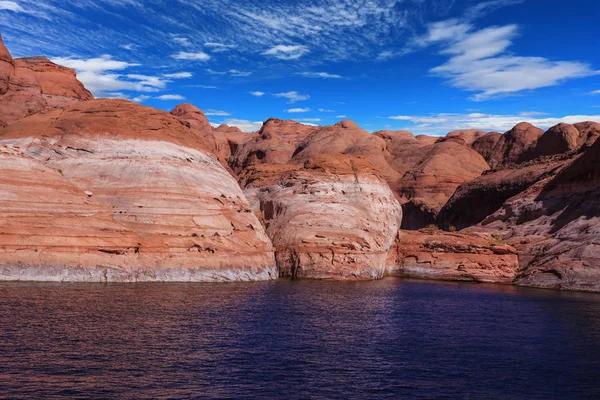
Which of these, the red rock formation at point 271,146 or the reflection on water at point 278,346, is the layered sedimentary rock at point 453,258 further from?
the red rock formation at point 271,146

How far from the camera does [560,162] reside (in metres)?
72.7

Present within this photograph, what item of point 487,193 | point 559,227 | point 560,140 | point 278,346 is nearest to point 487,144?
point 560,140

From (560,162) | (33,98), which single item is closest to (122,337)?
(33,98)

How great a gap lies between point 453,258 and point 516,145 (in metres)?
93.6

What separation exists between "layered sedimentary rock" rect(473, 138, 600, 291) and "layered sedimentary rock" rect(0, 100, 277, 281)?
73.7 ft

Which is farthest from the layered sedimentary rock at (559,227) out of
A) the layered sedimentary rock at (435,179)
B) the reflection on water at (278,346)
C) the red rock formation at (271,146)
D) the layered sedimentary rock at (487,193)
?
the red rock formation at (271,146)

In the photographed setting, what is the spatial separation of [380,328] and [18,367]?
1452 centimetres

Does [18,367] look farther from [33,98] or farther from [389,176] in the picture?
[389,176]

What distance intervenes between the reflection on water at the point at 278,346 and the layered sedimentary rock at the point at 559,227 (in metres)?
11.9

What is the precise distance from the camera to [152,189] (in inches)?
1499

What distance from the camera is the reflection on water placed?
15750 millimetres

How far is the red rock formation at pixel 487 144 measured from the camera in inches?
5650

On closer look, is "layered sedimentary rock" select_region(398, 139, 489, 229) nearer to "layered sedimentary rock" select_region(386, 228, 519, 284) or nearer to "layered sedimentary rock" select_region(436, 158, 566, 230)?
"layered sedimentary rock" select_region(436, 158, 566, 230)

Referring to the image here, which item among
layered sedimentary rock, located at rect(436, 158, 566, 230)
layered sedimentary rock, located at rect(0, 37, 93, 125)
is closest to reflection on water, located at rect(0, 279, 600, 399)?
layered sedimentary rock, located at rect(0, 37, 93, 125)
